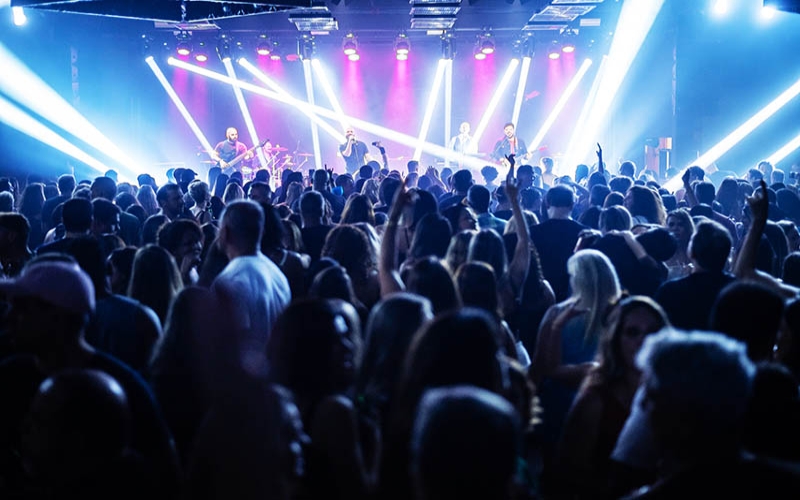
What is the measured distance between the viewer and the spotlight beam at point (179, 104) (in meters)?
20.9

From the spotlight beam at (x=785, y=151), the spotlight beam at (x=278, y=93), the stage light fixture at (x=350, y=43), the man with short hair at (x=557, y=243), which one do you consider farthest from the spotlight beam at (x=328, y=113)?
the man with short hair at (x=557, y=243)

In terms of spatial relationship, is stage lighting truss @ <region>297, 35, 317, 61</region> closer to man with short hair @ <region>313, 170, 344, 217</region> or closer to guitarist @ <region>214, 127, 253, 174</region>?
guitarist @ <region>214, 127, 253, 174</region>

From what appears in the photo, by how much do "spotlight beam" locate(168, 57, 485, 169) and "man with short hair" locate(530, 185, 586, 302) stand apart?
576 inches

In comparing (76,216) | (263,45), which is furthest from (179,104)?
(76,216)

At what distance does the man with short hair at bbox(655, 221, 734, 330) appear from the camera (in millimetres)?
3998

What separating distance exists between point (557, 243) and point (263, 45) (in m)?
15.4

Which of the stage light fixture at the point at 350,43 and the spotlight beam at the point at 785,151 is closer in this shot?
the spotlight beam at the point at 785,151

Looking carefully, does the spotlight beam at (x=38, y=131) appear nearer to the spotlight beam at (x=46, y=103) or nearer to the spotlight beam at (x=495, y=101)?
the spotlight beam at (x=46, y=103)

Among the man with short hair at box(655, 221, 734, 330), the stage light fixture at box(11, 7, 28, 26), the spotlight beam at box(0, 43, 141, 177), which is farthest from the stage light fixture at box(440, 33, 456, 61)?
the man with short hair at box(655, 221, 734, 330)

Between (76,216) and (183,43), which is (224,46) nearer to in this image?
(183,43)

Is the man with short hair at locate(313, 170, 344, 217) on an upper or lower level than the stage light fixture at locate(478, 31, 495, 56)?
lower

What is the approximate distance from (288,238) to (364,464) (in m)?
3.49

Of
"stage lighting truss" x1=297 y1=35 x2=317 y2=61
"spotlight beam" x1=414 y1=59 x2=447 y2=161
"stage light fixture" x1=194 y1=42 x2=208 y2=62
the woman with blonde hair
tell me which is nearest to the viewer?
the woman with blonde hair

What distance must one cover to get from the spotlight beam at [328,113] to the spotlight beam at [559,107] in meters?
2.64
